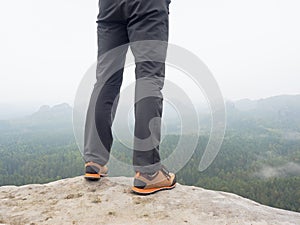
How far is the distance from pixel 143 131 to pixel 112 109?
0.42 m

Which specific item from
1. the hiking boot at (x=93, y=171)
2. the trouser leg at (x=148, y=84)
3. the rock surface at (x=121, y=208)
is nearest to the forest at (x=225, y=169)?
the hiking boot at (x=93, y=171)

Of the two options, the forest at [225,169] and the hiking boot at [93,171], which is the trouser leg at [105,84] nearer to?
the hiking boot at [93,171]

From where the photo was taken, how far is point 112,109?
210 centimetres

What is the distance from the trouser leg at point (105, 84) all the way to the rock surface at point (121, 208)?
0.98ft

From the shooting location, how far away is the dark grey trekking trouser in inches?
71.2

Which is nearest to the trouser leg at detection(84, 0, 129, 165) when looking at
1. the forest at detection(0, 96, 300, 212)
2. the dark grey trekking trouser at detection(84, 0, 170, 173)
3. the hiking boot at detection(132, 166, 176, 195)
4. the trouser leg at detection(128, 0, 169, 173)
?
the dark grey trekking trouser at detection(84, 0, 170, 173)

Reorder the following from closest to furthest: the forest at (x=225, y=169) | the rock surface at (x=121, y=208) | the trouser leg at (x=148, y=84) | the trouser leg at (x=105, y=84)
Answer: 1. the rock surface at (x=121, y=208)
2. the trouser leg at (x=148, y=84)
3. the trouser leg at (x=105, y=84)
4. the forest at (x=225, y=169)

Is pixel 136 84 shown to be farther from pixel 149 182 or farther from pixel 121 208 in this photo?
pixel 121 208

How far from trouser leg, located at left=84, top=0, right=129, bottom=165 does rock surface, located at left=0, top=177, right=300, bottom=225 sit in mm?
297

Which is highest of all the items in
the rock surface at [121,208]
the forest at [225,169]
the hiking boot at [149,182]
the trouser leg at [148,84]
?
the trouser leg at [148,84]

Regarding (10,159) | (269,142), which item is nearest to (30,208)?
(10,159)

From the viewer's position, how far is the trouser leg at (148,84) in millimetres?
1797

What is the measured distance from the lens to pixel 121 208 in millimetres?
1631

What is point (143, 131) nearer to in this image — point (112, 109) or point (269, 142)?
point (112, 109)
